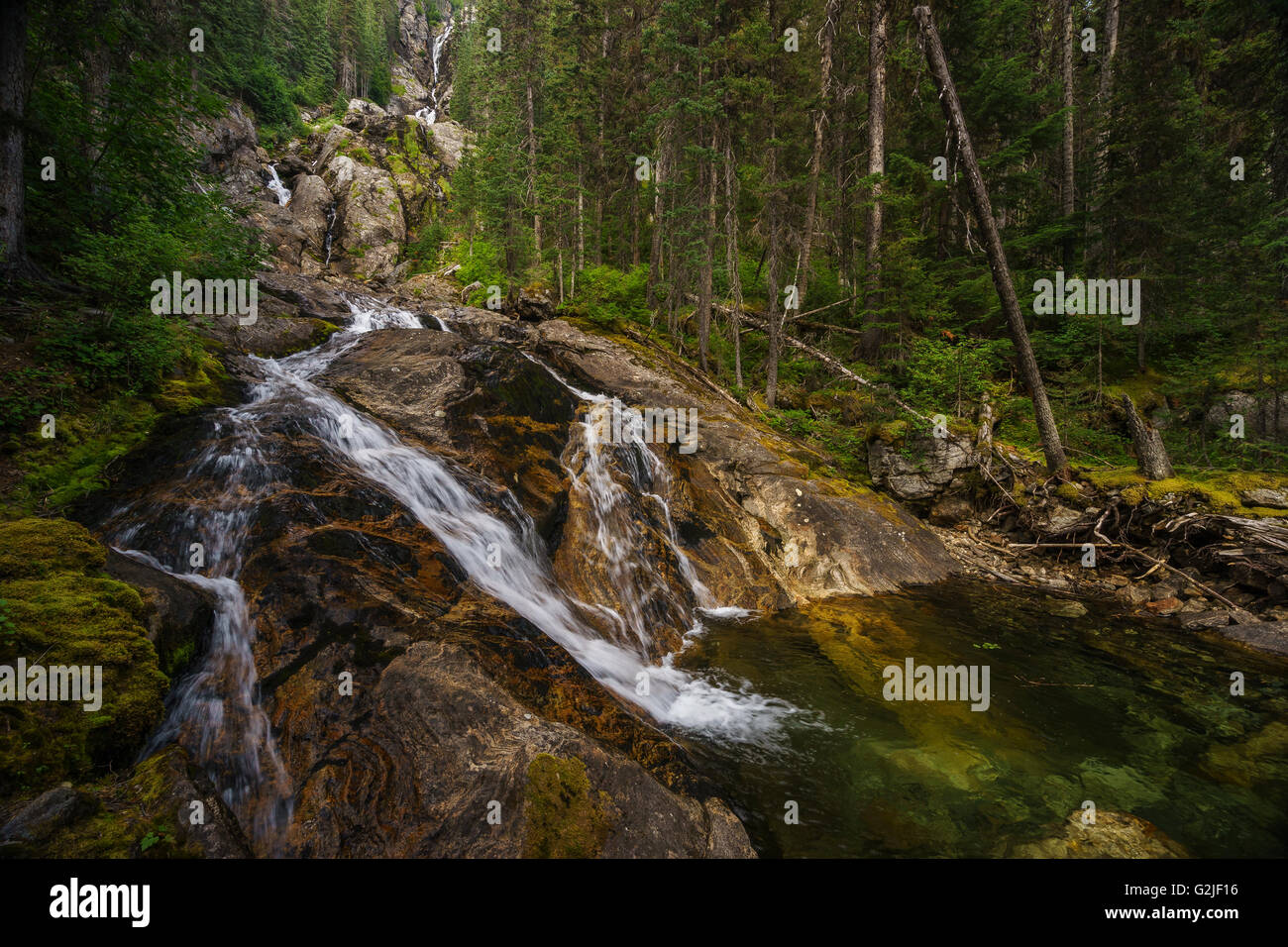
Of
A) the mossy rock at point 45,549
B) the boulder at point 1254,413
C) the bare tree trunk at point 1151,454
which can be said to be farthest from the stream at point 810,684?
the boulder at point 1254,413

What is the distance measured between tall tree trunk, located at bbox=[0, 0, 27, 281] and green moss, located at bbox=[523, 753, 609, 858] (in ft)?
31.5

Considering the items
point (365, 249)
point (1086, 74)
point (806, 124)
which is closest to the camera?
point (806, 124)

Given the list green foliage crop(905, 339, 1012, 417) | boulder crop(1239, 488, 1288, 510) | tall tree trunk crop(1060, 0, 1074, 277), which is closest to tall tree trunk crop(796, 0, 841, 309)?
green foliage crop(905, 339, 1012, 417)

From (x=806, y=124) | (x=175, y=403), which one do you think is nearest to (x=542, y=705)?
(x=175, y=403)

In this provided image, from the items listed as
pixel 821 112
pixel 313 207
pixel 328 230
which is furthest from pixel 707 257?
pixel 313 207

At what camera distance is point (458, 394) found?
10195mm

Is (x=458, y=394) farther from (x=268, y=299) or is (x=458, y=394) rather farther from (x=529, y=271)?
(x=529, y=271)

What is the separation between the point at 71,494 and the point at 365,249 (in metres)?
37.8

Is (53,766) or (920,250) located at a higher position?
(920,250)

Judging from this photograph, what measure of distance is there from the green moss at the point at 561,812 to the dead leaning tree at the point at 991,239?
13288 mm

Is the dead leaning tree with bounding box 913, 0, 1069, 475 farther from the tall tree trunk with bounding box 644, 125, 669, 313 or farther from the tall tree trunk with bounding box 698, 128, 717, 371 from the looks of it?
the tall tree trunk with bounding box 644, 125, 669, 313

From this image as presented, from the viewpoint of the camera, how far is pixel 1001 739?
583 cm

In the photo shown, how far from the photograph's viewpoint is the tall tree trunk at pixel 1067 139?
18.0 m
